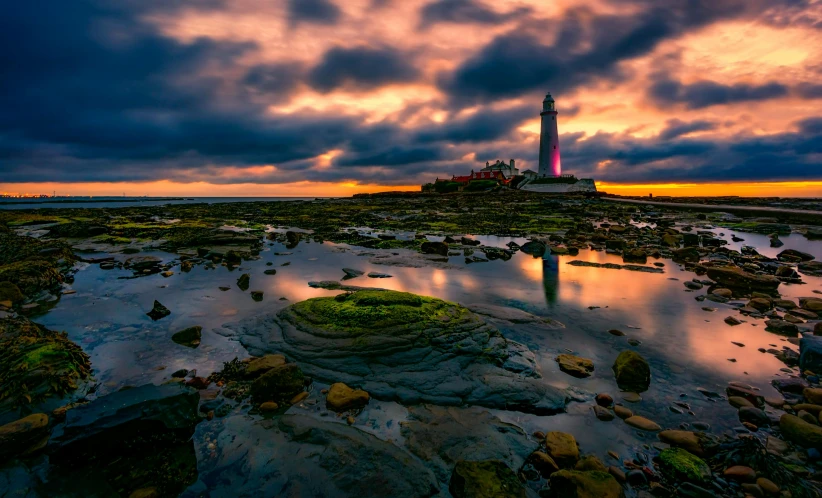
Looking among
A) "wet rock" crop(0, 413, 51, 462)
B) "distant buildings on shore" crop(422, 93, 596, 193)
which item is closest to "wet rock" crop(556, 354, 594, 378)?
A: "wet rock" crop(0, 413, 51, 462)

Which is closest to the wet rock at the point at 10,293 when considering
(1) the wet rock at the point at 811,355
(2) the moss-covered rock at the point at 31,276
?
(2) the moss-covered rock at the point at 31,276

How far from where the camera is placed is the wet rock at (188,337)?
7891 mm

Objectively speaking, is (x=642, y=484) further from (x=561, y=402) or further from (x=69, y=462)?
(x=69, y=462)

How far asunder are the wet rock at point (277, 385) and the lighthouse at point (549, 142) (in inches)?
3899

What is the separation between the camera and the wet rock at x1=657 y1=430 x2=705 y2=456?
177 inches

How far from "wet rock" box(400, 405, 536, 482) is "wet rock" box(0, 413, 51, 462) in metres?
4.83

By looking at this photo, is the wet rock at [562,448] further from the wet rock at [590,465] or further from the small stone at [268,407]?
the small stone at [268,407]

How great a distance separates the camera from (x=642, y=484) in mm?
4062

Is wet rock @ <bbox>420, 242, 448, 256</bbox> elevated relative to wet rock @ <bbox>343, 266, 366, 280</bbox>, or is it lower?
elevated

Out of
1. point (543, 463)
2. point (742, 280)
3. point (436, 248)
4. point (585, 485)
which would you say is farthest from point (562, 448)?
point (436, 248)

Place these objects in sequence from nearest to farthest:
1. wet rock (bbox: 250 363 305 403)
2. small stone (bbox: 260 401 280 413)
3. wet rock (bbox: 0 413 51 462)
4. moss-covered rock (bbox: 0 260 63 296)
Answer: wet rock (bbox: 0 413 51 462)
small stone (bbox: 260 401 280 413)
wet rock (bbox: 250 363 305 403)
moss-covered rock (bbox: 0 260 63 296)

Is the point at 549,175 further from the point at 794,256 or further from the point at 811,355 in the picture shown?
the point at 811,355

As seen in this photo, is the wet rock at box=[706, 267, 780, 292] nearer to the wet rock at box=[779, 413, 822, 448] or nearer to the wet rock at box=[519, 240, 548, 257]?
the wet rock at box=[519, 240, 548, 257]

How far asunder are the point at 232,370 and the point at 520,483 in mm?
5388
